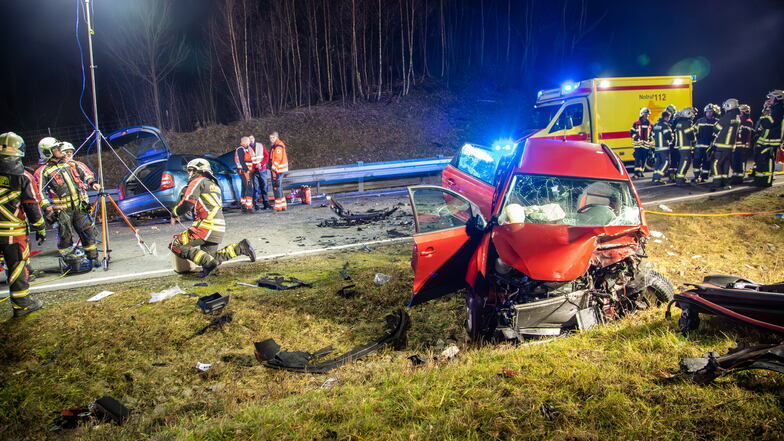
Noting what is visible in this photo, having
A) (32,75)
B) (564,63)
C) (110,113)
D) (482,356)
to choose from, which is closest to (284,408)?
(482,356)

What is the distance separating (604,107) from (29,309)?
13.4 m

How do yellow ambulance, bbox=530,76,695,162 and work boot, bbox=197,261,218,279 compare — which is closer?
work boot, bbox=197,261,218,279

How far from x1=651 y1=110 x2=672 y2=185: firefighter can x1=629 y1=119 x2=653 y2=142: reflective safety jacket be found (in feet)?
1.81

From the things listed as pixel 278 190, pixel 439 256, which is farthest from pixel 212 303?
pixel 278 190

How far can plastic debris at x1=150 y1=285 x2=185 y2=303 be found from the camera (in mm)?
5555

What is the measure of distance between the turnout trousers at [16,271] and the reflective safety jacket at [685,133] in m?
13.8

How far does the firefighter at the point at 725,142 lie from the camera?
34.6 feet

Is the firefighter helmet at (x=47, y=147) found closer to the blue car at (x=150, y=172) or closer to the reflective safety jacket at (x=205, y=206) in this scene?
the reflective safety jacket at (x=205, y=206)

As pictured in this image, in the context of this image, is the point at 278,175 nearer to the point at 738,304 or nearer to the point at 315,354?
the point at 315,354

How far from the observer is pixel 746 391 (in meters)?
2.69

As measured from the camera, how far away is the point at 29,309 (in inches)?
208

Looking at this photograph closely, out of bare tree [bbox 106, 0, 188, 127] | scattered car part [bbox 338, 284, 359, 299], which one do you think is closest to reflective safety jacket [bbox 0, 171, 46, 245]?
scattered car part [bbox 338, 284, 359, 299]

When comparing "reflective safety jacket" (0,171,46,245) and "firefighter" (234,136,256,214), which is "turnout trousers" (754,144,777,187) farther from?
"reflective safety jacket" (0,171,46,245)

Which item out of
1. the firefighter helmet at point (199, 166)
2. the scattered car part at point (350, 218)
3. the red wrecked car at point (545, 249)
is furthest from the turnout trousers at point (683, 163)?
the firefighter helmet at point (199, 166)
